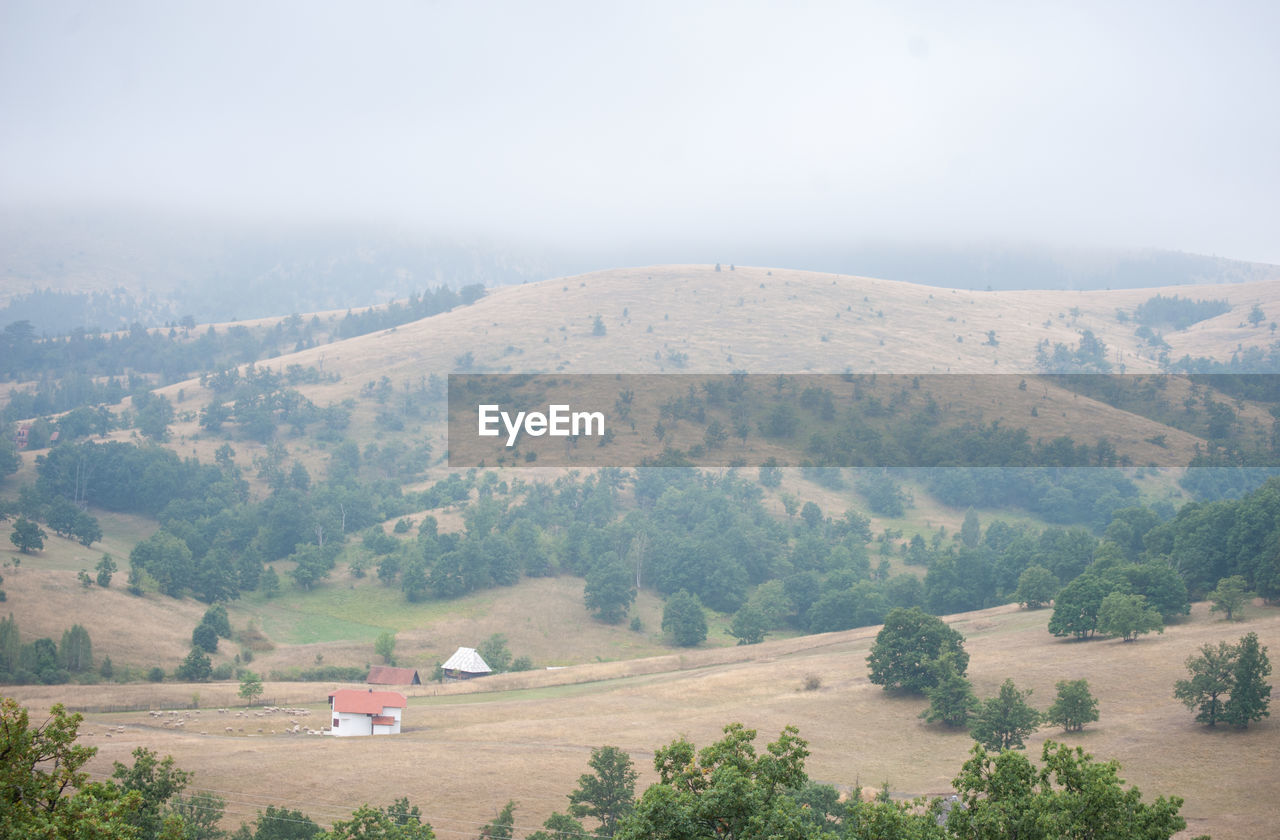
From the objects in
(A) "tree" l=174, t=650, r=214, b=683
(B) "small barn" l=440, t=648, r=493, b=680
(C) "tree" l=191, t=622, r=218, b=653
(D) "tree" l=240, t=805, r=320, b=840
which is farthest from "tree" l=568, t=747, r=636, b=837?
(C) "tree" l=191, t=622, r=218, b=653

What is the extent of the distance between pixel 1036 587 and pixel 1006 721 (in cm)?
4304

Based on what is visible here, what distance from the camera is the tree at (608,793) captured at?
131ft

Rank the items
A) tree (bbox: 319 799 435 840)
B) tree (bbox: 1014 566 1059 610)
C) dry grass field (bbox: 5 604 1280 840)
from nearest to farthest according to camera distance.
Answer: tree (bbox: 319 799 435 840) → dry grass field (bbox: 5 604 1280 840) → tree (bbox: 1014 566 1059 610)

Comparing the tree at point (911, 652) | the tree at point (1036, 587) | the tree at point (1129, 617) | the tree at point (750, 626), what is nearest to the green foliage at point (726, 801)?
the tree at point (911, 652)

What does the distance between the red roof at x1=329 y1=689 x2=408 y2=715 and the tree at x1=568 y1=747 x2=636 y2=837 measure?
25.7 metres

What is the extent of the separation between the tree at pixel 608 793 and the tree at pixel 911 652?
33488 millimetres

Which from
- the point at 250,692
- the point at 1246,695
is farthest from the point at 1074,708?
the point at 250,692

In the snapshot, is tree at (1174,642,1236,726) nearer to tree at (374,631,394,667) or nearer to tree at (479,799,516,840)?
tree at (479,799,516,840)

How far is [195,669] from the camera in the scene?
84750 mm

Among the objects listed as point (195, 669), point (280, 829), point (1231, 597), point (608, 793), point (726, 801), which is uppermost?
point (726, 801)

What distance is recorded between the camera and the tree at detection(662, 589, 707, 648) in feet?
356

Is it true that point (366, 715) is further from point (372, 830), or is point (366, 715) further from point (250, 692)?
point (372, 830)

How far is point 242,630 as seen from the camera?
10162 centimetres

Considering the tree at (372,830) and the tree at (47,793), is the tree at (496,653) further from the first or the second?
the tree at (47,793)
